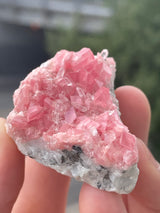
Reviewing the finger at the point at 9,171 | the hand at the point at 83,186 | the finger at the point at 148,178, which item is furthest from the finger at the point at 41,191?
the finger at the point at 148,178

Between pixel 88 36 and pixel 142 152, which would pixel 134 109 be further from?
pixel 88 36

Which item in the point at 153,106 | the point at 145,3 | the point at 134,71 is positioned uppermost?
the point at 145,3

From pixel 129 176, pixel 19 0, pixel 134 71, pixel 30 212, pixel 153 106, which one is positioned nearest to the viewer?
pixel 129 176

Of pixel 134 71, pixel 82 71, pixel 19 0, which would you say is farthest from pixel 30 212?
pixel 19 0

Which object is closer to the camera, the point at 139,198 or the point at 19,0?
the point at 139,198

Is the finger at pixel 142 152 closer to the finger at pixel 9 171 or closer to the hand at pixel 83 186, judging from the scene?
the hand at pixel 83 186

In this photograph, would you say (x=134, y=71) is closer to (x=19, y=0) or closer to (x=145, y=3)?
(x=145, y=3)

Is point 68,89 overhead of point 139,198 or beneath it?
overhead

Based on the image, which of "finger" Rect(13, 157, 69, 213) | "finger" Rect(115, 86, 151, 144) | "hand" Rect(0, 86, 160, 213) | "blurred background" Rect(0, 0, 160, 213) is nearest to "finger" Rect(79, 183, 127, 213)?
"hand" Rect(0, 86, 160, 213)
